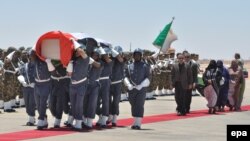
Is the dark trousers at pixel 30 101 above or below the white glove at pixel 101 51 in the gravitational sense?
below

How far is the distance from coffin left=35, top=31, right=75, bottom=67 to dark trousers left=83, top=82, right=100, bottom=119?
0.92 metres

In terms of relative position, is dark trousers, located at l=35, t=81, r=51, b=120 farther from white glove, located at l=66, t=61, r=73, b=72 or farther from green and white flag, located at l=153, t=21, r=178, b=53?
green and white flag, located at l=153, t=21, r=178, b=53

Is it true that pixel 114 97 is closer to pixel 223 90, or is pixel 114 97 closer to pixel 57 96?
pixel 57 96

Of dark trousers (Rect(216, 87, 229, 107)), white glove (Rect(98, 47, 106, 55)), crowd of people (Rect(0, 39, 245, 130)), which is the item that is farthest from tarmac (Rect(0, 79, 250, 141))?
white glove (Rect(98, 47, 106, 55))

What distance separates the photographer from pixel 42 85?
1495cm

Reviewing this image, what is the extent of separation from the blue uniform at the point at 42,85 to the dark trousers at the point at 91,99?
2.76ft

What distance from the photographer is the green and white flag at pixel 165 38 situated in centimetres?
2400

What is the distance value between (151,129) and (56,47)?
109 inches

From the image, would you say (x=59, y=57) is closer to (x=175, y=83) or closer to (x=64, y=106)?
(x=64, y=106)

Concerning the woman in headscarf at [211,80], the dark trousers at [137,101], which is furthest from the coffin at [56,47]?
the woman in headscarf at [211,80]

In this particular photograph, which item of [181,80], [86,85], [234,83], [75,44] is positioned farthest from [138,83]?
[234,83]

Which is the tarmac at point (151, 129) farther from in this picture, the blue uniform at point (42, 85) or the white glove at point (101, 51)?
the white glove at point (101, 51)

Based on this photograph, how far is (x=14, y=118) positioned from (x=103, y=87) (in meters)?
3.36

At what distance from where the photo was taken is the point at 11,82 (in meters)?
20.0
